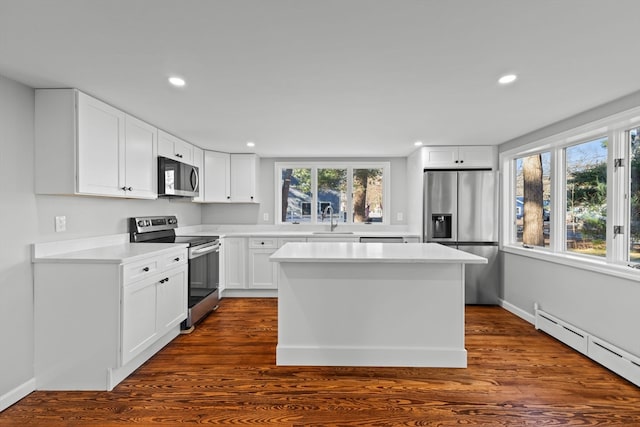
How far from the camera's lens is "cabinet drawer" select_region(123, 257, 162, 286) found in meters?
2.21

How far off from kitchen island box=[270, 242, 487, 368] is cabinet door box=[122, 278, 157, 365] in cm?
103

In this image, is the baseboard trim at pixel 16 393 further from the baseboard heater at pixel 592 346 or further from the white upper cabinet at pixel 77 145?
the baseboard heater at pixel 592 346

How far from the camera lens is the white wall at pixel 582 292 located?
7.63 feet

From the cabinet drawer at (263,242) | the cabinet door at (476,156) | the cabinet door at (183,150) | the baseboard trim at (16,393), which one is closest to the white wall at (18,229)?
the baseboard trim at (16,393)

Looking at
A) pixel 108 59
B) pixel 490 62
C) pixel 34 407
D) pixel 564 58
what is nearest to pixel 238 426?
pixel 34 407

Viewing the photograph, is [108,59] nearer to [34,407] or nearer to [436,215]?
[34,407]

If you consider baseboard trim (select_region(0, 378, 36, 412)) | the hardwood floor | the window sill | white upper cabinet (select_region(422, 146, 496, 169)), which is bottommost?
the hardwood floor

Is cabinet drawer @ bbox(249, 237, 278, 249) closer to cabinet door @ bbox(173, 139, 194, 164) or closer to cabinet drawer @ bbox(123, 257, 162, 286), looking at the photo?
cabinet door @ bbox(173, 139, 194, 164)

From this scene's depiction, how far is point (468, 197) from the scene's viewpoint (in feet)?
13.3

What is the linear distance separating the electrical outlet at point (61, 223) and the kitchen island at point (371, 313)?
1.68m

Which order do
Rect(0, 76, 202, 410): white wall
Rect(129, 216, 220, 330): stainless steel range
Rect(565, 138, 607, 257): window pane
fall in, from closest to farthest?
Rect(0, 76, 202, 410): white wall < Rect(565, 138, 607, 257): window pane < Rect(129, 216, 220, 330): stainless steel range

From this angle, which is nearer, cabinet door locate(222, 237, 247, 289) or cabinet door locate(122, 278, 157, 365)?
cabinet door locate(122, 278, 157, 365)

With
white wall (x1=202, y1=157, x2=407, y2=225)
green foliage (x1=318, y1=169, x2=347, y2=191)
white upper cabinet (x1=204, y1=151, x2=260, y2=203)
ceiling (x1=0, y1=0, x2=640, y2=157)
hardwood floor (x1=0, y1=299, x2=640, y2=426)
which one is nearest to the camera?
ceiling (x1=0, y1=0, x2=640, y2=157)

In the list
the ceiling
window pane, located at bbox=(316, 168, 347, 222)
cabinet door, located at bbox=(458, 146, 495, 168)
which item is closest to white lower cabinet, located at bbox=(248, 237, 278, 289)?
window pane, located at bbox=(316, 168, 347, 222)
